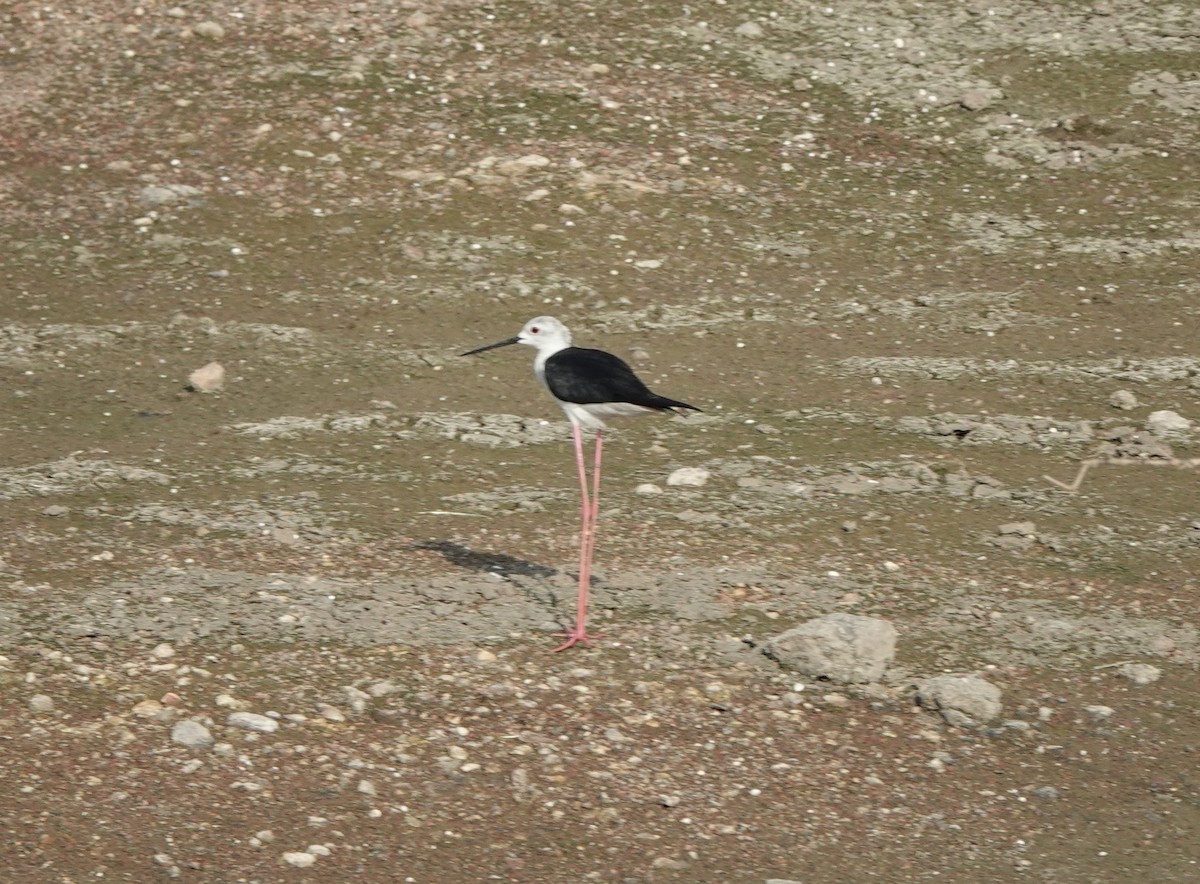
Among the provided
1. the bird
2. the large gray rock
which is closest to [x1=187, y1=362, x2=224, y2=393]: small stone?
the bird

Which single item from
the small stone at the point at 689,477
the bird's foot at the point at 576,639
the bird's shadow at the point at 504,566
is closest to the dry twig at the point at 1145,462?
the small stone at the point at 689,477

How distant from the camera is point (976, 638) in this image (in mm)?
6293

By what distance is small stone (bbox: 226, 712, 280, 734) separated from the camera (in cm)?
550

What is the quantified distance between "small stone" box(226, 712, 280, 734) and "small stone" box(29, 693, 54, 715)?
1.94ft

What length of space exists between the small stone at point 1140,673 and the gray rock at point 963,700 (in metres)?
0.56

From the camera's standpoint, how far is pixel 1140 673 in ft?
19.9

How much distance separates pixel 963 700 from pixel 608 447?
2665 mm

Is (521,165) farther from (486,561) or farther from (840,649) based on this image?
(840,649)

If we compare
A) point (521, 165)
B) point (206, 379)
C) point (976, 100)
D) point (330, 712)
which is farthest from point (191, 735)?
point (976, 100)

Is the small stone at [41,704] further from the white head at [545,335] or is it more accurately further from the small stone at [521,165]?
the small stone at [521,165]

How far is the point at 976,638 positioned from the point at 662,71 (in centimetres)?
617

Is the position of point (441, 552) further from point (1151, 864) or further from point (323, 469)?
point (1151, 864)

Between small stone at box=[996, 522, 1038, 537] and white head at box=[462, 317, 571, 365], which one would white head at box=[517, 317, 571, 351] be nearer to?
white head at box=[462, 317, 571, 365]

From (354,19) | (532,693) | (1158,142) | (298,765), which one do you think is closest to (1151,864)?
(532,693)
